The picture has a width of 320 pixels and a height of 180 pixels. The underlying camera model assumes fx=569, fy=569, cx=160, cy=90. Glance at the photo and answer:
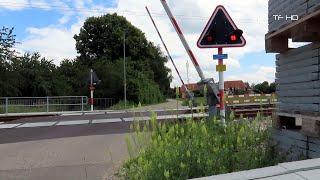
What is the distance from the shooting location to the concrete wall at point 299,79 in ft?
20.6

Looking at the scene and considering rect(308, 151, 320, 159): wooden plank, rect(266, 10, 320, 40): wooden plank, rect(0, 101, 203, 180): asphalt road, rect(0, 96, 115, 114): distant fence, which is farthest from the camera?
rect(0, 96, 115, 114): distant fence

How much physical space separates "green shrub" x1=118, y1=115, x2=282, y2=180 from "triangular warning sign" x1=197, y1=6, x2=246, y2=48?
5.42ft

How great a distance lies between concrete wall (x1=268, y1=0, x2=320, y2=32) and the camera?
6.32 m

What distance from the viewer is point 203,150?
6.44 meters

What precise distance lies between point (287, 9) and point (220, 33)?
2302 mm

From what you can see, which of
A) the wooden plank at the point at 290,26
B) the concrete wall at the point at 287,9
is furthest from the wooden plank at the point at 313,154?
the concrete wall at the point at 287,9

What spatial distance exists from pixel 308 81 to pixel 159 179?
2.02 m

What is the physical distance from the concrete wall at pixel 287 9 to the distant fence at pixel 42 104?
26328 mm

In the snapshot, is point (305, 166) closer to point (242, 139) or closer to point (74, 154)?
point (242, 139)

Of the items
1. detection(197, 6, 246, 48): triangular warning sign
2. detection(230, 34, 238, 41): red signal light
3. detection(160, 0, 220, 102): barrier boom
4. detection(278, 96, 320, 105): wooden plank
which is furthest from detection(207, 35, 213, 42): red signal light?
detection(278, 96, 320, 105): wooden plank

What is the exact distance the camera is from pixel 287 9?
706 cm

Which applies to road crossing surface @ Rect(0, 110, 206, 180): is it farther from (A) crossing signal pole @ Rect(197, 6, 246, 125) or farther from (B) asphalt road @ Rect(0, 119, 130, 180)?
(A) crossing signal pole @ Rect(197, 6, 246, 125)

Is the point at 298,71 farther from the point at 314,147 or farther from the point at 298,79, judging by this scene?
the point at 314,147

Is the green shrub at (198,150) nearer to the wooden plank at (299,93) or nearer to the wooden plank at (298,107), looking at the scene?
the wooden plank at (298,107)
